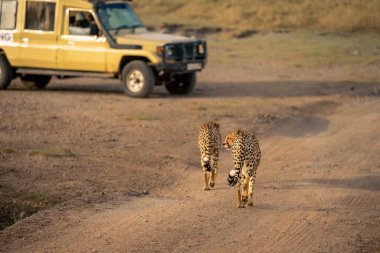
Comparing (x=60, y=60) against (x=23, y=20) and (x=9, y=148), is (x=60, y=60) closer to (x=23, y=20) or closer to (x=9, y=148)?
(x=23, y=20)

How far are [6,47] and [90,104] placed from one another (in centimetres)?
282

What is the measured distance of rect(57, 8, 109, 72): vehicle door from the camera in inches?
805

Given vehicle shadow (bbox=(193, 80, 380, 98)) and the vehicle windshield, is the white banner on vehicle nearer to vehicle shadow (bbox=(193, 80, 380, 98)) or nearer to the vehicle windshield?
the vehicle windshield

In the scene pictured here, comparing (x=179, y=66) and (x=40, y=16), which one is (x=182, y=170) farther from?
(x=40, y=16)

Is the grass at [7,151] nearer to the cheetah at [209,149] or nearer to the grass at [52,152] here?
the grass at [52,152]

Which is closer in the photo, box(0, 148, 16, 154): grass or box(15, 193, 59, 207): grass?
box(15, 193, 59, 207): grass

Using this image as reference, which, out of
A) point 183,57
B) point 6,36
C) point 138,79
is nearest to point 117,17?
point 138,79

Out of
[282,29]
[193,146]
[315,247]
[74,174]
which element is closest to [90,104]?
[193,146]

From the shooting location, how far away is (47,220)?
1030 cm

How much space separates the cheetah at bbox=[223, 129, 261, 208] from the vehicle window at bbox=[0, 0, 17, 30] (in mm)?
10875

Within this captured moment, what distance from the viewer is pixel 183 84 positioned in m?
21.6

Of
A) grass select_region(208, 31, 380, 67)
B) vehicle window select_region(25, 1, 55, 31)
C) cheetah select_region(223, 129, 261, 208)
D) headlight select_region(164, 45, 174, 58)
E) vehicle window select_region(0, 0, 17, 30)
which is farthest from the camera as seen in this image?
grass select_region(208, 31, 380, 67)

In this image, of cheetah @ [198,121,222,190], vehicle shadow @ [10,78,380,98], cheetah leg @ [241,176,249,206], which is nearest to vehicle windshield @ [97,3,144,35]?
vehicle shadow @ [10,78,380,98]

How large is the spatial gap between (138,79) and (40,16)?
2.57 m
